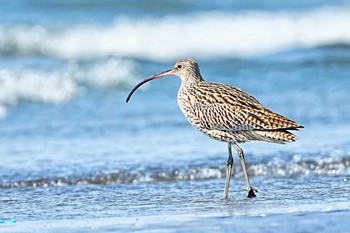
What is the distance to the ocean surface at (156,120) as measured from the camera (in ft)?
28.0

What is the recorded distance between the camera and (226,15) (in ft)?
87.0

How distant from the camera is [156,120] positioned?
45.2 feet

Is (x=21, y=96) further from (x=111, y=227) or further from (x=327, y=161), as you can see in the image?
(x=111, y=227)

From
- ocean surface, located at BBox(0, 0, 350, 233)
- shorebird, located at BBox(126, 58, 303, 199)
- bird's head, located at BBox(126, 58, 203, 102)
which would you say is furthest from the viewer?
bird's head, located at BBox(126, 58, 203, 102)

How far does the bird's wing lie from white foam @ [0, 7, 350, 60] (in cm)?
1168

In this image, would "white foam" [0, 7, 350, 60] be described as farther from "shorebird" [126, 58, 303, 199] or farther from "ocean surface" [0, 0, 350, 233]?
"shorebird" [126, 58, 303, 199]

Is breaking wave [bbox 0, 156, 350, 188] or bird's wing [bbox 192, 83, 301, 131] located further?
breaking wave [bbox 0, 156, 350, 188]

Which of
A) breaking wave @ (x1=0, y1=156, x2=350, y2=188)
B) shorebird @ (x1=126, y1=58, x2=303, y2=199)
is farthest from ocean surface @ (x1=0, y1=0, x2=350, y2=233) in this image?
shorebird @ (x1=126, y1=58, x2=303, y2=199)

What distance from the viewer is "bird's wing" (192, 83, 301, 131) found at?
30.3 feet

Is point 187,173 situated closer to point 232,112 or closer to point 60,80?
point 232,112

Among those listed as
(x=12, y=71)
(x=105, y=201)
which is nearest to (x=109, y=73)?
(x=12, y=71)

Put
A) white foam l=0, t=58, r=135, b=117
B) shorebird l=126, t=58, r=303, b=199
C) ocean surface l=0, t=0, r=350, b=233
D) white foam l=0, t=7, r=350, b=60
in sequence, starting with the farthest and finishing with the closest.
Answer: white foam l=0, t=7, r=350, b=60
white foam l=0, t=58, r=135, b=117
shorebird l=126, t=58, r=303, b=199
ocean surface l=0, t=0, r=350, b=233

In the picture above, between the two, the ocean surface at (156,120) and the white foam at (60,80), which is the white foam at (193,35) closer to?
the ocean surface at (156,120)

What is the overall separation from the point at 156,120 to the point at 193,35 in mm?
11311
